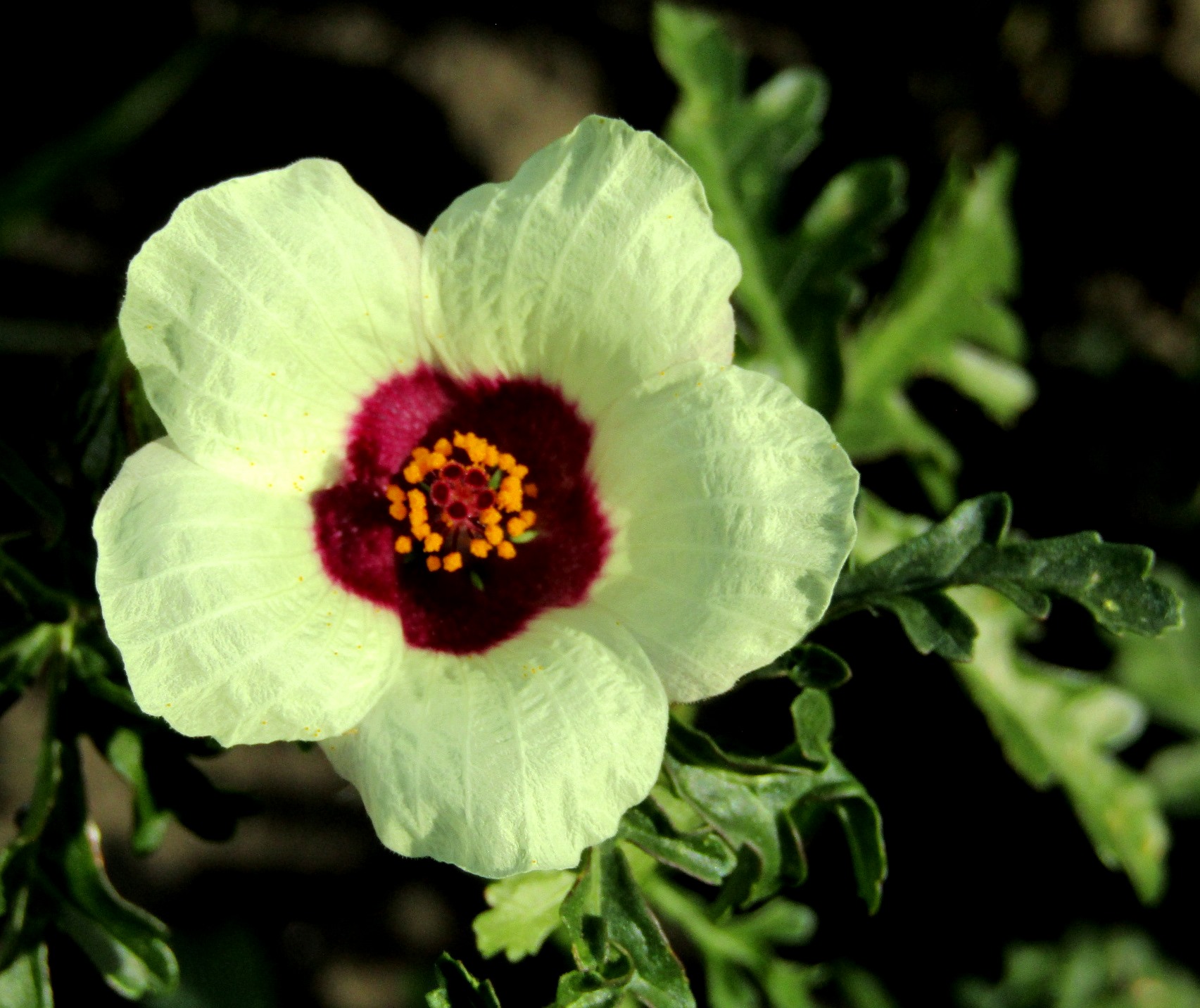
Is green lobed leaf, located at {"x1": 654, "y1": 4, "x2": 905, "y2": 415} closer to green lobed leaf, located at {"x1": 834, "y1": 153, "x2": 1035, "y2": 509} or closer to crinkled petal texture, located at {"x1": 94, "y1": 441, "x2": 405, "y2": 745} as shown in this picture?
green lobed leaf, located at {"x1": 834, "y1": 153, "x2": 1035, "y2": 509}

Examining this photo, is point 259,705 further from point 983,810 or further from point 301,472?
point 983,810

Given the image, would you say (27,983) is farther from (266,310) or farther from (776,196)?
(776,196)

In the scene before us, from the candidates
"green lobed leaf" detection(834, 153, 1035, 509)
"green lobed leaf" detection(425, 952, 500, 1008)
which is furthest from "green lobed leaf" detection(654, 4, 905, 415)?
"green lobed leaf" detection(425, 952, 500, 1008)

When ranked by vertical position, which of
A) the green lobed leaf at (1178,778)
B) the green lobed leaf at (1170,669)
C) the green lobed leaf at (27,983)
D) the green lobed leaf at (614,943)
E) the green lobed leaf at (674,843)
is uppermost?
the green lobed leaf at (674,843)

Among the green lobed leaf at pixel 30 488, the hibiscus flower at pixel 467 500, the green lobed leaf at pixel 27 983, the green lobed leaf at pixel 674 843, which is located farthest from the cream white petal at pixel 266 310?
the green lobed leaf at pixel 27 983

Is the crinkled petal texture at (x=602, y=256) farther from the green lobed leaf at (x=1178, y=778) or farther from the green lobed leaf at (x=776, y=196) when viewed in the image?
the green lobed leaf at (x=1178, y=778)
